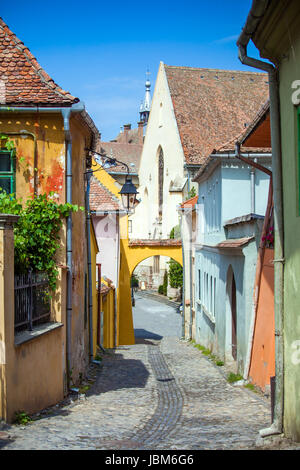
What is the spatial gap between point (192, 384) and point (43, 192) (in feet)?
18.3

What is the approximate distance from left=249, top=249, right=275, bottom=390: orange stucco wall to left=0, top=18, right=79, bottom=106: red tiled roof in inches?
187

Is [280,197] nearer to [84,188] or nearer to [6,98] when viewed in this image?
[6,98]

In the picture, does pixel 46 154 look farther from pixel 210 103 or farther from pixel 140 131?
pixel 140 131

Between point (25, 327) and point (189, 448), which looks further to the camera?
point (25, 327)

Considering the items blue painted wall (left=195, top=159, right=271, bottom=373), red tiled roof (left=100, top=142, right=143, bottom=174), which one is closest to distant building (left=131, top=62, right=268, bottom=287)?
blue painted wall (left=195, top=159, right=271, bottom=373)

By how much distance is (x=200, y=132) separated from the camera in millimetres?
40031

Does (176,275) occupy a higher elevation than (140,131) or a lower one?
lower

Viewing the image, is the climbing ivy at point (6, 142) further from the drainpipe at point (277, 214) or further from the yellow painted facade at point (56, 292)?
the drainpipe at point (277, 214)

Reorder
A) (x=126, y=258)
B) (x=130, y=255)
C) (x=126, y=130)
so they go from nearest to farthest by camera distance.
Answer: (x=126, y=258)
(x=130, y=255)
(x=126, y=130)

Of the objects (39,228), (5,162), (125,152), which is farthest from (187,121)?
(125,152)

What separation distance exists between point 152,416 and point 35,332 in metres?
2.20

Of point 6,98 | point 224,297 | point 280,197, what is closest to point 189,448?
point 280,197

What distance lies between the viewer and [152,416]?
9812mm
